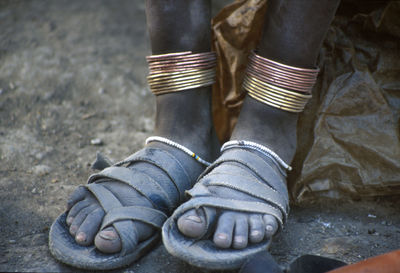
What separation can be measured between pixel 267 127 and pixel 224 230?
1.18ft

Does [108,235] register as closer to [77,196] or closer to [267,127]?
[77,196]

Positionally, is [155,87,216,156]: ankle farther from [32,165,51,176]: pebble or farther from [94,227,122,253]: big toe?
[32,165,51,176]: pebble

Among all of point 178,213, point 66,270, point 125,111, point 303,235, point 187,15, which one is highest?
point 187,15

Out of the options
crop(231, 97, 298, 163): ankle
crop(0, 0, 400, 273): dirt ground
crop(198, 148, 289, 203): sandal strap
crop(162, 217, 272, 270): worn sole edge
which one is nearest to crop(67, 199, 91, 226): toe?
crop(0, 0, 400, 273): dirt ground

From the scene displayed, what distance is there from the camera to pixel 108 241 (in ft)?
2.80

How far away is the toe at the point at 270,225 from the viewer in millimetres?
879

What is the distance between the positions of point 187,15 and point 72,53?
143cm

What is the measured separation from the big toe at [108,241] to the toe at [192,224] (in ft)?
0.50

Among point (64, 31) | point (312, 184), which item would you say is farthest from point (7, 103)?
point (312, 184)

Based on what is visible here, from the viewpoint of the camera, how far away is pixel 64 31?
2484mm

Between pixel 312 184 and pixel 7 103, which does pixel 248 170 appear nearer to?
pixel 312 184

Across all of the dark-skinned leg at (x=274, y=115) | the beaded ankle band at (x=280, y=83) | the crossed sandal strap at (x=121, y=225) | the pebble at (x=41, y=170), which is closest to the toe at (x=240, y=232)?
the dark-skinned leg at (x=274, y=115)

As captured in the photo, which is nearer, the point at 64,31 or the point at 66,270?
the point at 66,270

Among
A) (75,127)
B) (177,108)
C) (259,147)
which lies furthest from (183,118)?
(75,127)
